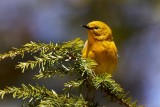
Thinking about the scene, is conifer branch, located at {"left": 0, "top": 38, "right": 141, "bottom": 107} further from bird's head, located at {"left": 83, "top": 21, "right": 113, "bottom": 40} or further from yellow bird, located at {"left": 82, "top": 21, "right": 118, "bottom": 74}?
bird's head, located at {"left": 83, "top": 21, "right": 113, "bottom": 40}

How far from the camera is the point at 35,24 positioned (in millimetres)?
6551

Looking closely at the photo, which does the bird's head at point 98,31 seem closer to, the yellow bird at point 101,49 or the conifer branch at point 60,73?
the yellow bird at point 101,49

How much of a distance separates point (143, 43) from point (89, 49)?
A: 3341mm

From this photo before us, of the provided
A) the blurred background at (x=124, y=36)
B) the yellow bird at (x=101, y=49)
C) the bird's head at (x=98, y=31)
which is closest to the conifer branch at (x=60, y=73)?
the yellow bird at (x=101, y=49)

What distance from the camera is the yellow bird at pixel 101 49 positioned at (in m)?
2.55

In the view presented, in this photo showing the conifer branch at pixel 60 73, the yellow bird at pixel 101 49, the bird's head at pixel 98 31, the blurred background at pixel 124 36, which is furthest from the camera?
the blurred background at pixel 124 36

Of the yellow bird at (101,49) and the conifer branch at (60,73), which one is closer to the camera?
the conifer branch at (60,73)

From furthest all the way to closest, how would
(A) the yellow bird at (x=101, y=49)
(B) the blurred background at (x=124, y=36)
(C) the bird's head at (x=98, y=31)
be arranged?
(B) the blurred background at (x=124, y=36) < (C) the bird's head at (x=98, y=31) < (A) the yellow bird at (x=101, y=49)

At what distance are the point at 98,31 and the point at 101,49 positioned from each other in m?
0.13

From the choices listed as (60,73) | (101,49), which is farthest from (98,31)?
(60,73)

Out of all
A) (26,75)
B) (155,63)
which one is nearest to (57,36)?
(26,75)

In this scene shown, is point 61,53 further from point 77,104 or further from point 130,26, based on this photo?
point 130,26

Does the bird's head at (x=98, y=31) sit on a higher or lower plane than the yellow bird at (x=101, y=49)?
higher

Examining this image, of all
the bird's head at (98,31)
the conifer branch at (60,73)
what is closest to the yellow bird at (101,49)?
the bird's head at (98,31)
